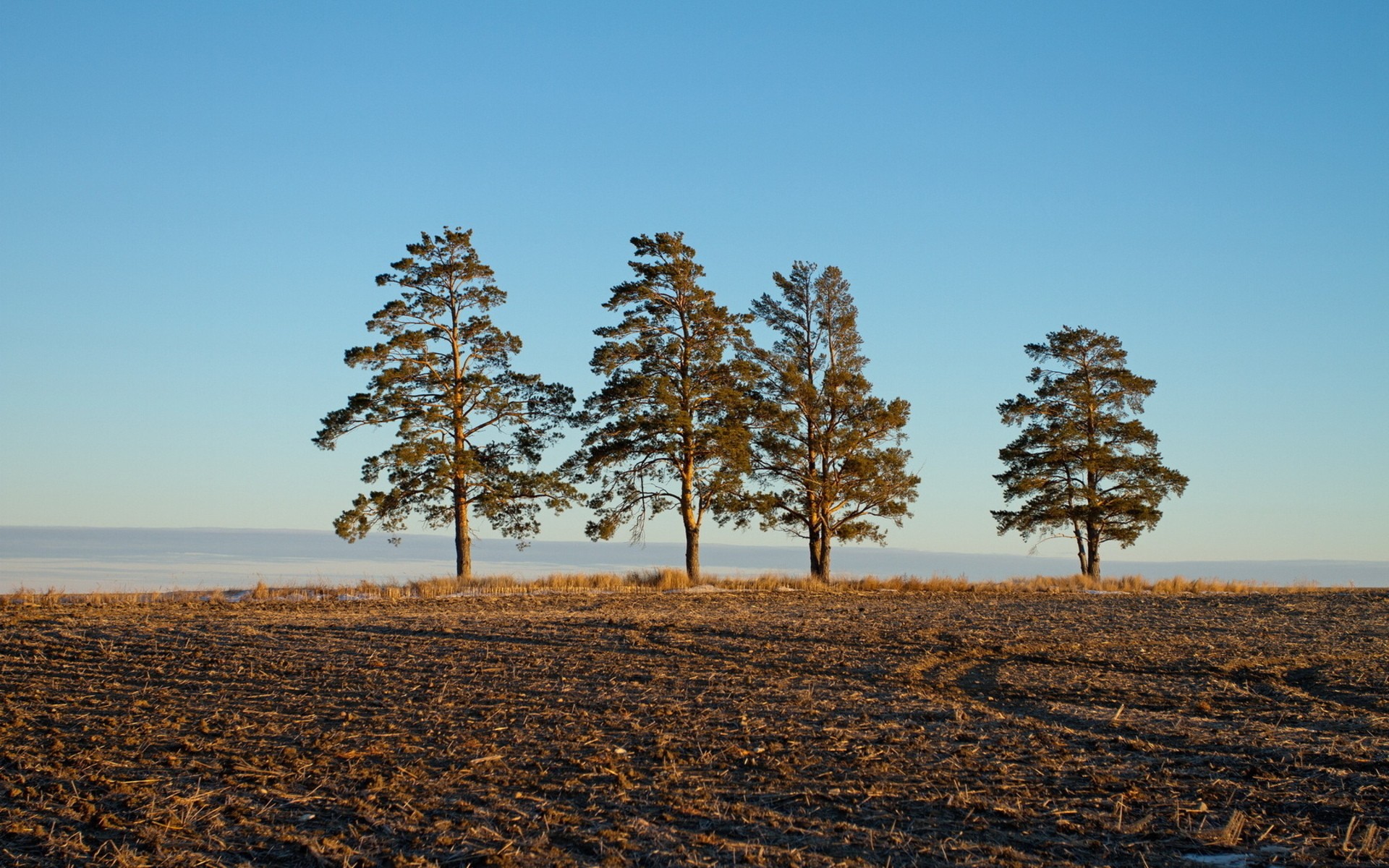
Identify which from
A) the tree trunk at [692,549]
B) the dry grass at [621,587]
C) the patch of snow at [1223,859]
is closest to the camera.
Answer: the patch of snow at [1223,859]

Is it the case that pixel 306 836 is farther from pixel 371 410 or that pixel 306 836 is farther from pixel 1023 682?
pixel 371 410

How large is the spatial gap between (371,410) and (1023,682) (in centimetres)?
2549

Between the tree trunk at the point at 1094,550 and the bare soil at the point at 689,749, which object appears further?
the tree trunk at the point at 1094,550

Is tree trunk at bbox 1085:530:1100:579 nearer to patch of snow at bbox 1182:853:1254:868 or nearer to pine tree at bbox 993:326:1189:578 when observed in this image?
pine tree at bbox 993:326:1189:578

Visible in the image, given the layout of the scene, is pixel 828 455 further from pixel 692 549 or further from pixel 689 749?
pixel 689 749

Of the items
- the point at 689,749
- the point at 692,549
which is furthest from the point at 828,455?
the point at 689,749

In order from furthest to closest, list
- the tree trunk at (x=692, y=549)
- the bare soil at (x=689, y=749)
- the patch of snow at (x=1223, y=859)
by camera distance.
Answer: the tree trunk at (x=692, y=549)
the bare soil at (x=689, y=749)
the patch of snow at (x=1223, y=859)

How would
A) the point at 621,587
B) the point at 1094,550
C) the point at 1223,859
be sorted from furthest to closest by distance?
the point at 1094,550 < the point at 621,587 < the point at 1223,859

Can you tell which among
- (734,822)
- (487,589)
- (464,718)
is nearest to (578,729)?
(464,718)

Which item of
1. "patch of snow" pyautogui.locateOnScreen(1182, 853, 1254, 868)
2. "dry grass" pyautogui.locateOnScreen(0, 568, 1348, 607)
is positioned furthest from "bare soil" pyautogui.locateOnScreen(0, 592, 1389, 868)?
"dry grass" pyautogui.locateOnScreen(0, 568, 1348, 607)

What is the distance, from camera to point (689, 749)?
857cm

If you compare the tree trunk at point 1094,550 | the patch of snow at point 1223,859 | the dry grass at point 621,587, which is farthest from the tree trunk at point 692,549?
the patch of snow at point 1223,859

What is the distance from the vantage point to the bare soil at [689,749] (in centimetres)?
620

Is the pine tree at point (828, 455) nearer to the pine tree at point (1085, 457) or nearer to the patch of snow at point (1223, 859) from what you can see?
the pine tree at point (1085, 457)
